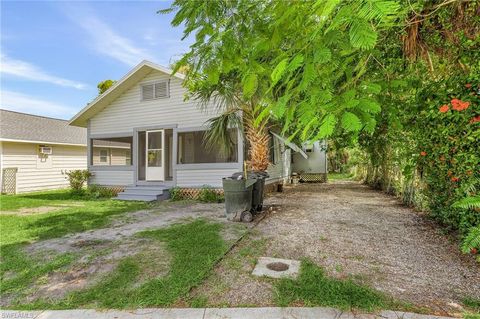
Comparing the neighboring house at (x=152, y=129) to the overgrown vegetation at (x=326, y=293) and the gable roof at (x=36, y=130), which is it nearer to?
the gable roof at (x=36, y=130)

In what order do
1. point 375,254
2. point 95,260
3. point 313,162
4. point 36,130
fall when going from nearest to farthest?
point 95,260 → point 375,254 → point 36,130 → point 313,162

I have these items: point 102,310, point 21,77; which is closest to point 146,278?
point 102,310

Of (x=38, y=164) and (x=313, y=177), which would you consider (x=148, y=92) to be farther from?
(x=313, y=177)

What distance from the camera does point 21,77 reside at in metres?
14.7

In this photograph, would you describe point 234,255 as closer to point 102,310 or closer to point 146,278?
point 146,278

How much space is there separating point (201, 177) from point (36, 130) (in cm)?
1163

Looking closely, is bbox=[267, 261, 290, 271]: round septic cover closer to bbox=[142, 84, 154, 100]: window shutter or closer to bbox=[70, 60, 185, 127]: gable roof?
bbox=[70, 60, 185, 127]: gable roof

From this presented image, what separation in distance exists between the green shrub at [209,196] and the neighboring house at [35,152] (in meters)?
10.7

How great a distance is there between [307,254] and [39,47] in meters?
14.5

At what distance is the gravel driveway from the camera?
282 cm

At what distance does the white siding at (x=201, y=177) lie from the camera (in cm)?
1005

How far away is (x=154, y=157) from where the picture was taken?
39.4ft

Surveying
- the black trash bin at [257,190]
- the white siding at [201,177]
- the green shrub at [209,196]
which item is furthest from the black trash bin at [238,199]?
the white siding at [201,177]


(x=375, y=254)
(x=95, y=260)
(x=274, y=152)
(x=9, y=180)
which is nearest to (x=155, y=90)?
(x=274, y=152)
